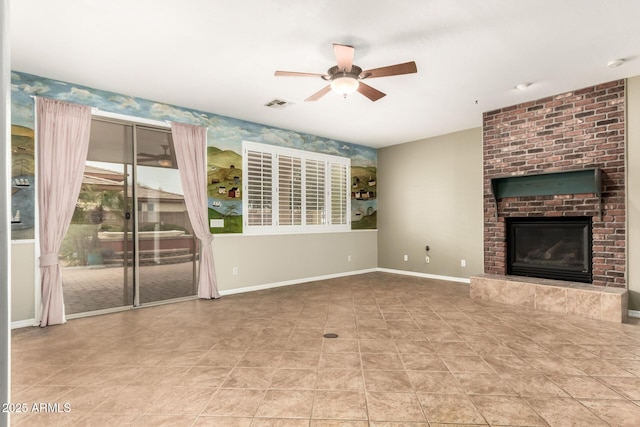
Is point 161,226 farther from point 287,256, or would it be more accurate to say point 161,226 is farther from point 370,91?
point 370,91

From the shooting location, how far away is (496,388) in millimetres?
2525

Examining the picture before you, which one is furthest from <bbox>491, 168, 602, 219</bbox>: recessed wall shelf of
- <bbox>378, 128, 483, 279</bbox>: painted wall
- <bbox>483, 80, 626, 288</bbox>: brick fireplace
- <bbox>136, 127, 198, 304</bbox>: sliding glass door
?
<bbox>136, 127, 198, 304</bbox>: sliding glass door

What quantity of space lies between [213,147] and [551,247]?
531 centimetres

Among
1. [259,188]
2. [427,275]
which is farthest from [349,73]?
[427,275]

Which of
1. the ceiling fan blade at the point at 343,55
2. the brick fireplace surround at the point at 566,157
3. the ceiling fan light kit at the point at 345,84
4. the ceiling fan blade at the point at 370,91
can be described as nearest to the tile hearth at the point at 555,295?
the brick fireplace surround at the point at 566,157

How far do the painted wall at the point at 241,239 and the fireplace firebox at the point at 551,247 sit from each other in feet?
10.6

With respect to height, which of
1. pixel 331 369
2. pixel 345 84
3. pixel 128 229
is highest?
pixel 345 84

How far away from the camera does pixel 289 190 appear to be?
6.65 metres

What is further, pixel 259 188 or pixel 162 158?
pixel 259 188

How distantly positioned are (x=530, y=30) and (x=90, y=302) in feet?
19.3

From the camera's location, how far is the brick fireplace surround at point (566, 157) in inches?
174

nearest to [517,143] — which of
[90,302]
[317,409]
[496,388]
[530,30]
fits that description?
[530,30]

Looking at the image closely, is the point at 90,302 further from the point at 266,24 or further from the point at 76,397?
the point at 266,24

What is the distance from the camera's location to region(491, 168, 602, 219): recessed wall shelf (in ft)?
14.9
